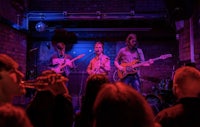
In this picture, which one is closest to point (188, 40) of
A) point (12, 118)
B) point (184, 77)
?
point (184, 77)

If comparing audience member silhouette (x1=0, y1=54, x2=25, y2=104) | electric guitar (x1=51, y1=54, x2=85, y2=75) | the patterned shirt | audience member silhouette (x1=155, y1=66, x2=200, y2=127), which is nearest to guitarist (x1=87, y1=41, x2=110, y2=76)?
the patterned shirt

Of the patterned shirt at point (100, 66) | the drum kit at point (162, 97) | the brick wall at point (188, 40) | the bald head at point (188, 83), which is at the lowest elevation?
the drum kit at point (162, 97)

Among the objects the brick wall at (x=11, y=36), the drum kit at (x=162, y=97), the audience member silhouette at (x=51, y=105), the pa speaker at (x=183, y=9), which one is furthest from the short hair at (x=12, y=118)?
the brick wall at (x=11, y=36)

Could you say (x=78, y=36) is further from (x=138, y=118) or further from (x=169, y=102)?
(x=138, y=118)

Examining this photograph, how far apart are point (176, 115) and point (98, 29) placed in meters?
8.02

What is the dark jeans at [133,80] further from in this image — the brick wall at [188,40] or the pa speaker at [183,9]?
the pa speaker at [183,9]

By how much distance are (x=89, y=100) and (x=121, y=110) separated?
1458mm

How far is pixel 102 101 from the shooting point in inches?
56.8

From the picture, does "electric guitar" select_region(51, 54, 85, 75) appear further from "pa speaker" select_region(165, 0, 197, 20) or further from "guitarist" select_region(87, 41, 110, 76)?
"pa speaker" select_region(165, 0, 197, 20)

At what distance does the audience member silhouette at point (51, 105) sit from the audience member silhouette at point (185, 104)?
0.82 m

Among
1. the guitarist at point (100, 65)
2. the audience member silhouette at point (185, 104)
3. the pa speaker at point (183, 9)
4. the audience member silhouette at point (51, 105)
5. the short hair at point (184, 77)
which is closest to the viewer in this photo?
the audience member silhouette at point (185, 104)

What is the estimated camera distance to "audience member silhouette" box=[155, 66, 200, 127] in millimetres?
2449

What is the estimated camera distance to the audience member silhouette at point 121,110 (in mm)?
1401

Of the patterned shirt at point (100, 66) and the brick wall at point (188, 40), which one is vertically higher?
the brick wall at point (188, 40)
